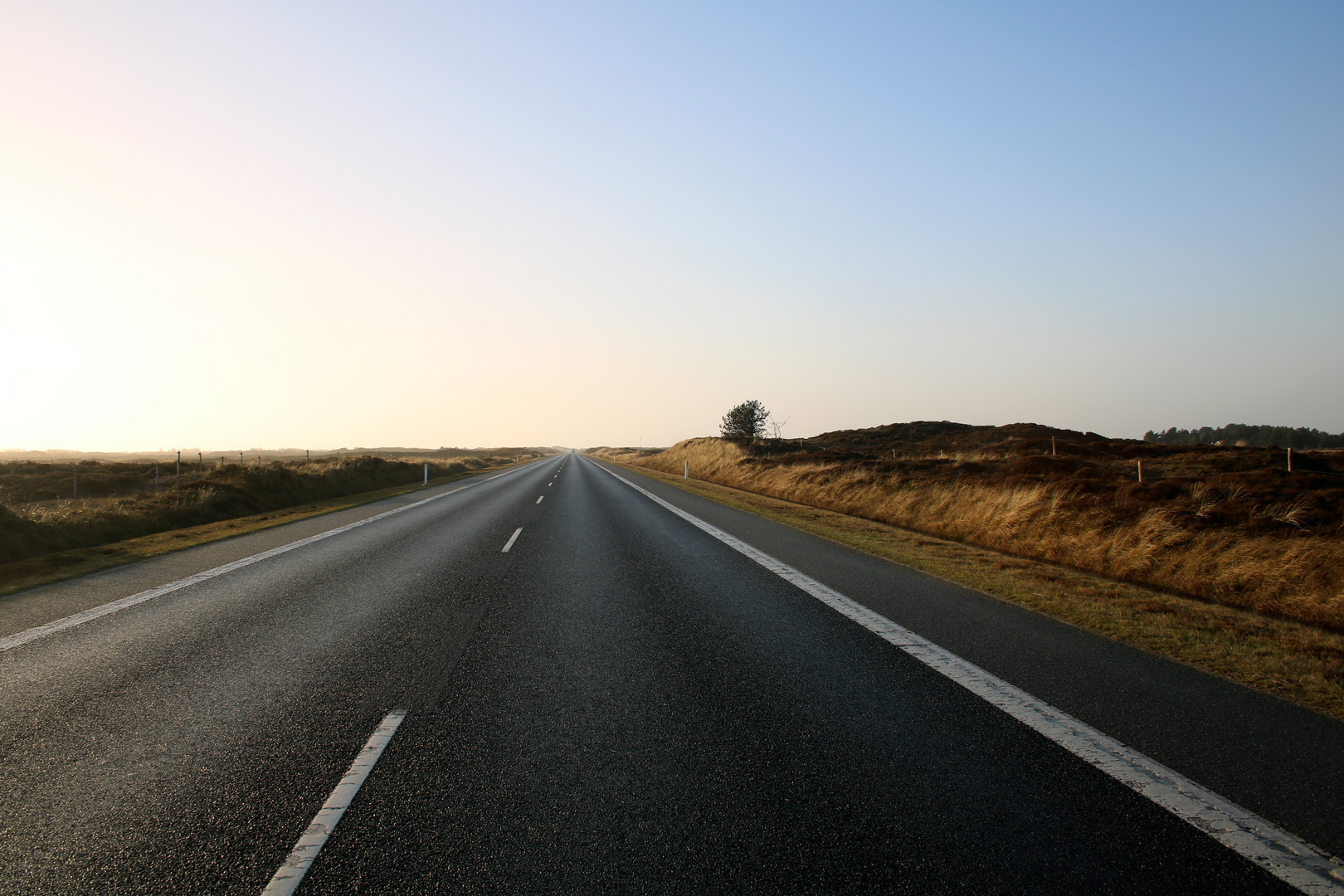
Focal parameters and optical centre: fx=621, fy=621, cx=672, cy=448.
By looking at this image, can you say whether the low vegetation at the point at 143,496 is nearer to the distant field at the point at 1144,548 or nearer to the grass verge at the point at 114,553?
the grass verge at the point at 114,553

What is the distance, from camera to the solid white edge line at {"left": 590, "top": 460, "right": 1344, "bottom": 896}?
2.43 m

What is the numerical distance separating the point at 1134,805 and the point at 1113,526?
31.7ft

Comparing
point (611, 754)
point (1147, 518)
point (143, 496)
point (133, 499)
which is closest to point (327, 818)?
point (611, 754)

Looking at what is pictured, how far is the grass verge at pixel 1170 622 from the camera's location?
4691 mm

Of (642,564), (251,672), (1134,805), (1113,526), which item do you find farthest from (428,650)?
(1113,526)

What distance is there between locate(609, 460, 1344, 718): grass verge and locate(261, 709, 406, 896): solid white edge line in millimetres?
5908

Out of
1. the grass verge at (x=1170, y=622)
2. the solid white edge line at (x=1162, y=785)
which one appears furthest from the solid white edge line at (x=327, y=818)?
the grass verge at (x=1170, y=622)

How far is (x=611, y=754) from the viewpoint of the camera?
339 cm

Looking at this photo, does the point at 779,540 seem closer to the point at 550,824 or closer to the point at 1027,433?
the point at 550,824

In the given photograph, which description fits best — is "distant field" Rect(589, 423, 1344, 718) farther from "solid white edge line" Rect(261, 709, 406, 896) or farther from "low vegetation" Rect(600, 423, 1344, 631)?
"solid white edge line" Rect(261, 709, 406, 896)

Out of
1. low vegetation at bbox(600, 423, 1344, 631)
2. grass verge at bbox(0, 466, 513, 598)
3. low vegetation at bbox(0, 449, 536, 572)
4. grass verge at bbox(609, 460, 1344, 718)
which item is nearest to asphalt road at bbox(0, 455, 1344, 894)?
grass verge at bbox(609, 460, 1344, 718)

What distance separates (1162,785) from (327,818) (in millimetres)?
Answer: 3932

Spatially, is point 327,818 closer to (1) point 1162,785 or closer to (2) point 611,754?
(2) point 611,754

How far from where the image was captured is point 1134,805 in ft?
9.34
